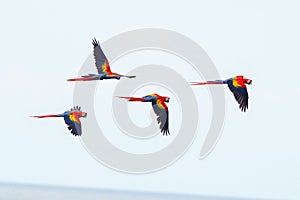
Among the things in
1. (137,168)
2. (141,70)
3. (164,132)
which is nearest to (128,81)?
(141,70)

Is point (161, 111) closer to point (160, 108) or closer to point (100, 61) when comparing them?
point (160, 108)

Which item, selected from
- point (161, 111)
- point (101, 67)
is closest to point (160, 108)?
point (161, 111)

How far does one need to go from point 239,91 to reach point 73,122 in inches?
361

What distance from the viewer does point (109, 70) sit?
41250 millimetres

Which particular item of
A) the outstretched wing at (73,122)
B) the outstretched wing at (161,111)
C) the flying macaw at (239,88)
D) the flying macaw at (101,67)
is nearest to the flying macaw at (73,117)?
the outstretched wing at (73,122)

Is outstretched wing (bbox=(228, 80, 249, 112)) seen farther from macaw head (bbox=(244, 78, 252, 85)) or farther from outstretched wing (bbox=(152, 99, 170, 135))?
outstretched wing (bbox=(152, 99, 170, 135))

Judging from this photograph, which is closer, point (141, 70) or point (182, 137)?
point (141, 70)

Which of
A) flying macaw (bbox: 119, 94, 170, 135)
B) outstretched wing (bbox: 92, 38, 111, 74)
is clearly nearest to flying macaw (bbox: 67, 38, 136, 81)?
outstretched wing (bbox: 92, 38, 111, 74)

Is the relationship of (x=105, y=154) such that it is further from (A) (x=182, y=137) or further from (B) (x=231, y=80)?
(B) (x=231, y=80)

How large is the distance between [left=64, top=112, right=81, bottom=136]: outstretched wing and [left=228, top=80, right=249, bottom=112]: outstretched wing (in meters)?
8.49

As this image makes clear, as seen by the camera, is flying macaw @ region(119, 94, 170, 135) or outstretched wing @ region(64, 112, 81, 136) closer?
outstretched wing @ region(64, 112, 81, 136)

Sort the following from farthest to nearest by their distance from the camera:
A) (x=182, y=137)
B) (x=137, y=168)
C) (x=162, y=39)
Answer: (x=137, y=168) < (x=182, y=137) < (x=162, y=39)

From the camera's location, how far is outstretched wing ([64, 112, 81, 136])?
3873 cm

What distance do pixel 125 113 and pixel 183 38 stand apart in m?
5.69
